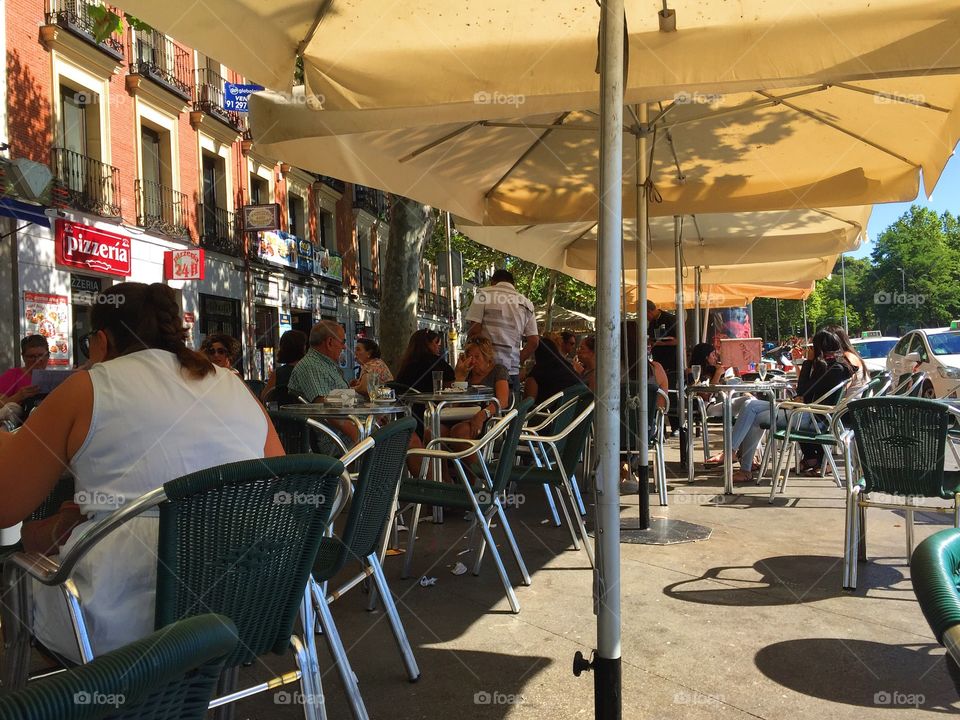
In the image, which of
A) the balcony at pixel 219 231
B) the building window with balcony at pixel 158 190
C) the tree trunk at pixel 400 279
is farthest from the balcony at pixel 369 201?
the tree trunk at pixel 400 279

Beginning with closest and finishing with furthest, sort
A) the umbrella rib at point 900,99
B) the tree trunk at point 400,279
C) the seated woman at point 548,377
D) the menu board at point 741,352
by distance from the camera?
the umbrella rib at point 900,99
the seated woman at point 548,377
the tree trunk at point 400,279
the menu board at point 741,352

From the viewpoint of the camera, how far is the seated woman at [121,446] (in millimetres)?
1993

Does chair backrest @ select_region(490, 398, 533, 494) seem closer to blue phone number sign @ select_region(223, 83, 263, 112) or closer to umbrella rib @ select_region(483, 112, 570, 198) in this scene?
umbrella rib @ select_region(483, 112, 570, 198)

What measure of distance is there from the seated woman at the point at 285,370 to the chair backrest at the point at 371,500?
333 cm

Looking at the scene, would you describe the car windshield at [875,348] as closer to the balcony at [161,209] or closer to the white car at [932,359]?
the white car at [932,359]

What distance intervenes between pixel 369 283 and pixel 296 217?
689 cm

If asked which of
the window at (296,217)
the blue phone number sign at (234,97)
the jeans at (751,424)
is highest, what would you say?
the blue phone number sign at (234,97)

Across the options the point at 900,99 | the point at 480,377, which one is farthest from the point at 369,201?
the point at 900,99

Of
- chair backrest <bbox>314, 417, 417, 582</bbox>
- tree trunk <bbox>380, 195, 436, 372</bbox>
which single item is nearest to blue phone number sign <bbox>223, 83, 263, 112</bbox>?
tree trunk <bbox>380, 195, 436, 372</bbox>

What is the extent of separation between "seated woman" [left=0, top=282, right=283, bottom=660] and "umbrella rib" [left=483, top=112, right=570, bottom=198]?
4.16m

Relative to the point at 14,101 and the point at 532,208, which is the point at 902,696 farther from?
the point at 14,101

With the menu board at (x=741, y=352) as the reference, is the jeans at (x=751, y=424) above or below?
below

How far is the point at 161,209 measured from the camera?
19141mm

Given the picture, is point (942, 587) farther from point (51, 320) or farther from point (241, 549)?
point (51, 320)
